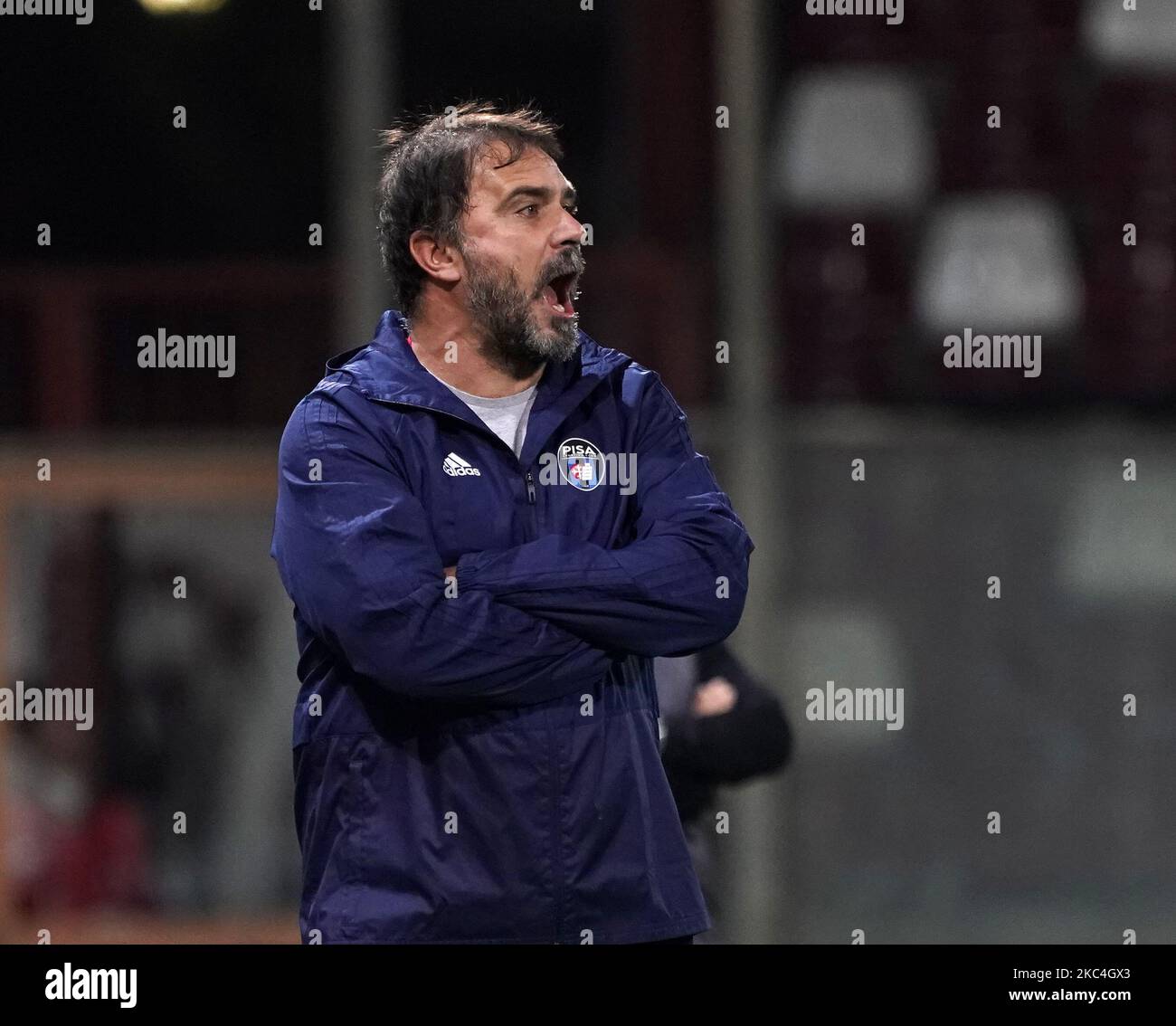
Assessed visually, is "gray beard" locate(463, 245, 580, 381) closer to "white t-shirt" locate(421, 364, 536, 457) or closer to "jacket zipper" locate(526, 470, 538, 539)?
"white t-shirt" locate(421, 364, 536, 457)

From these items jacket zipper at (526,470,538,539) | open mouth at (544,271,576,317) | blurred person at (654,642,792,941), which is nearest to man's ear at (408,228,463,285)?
open mouth at (544,271,576,317)

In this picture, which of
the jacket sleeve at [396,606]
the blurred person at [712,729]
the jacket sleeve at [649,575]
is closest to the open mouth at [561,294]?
the jacket sleeve at [649,575]

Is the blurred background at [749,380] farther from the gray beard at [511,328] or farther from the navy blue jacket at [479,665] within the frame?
the navy blue jacket at [479,665]

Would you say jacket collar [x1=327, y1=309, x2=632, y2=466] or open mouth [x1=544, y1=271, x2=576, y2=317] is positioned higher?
open mouth [x1=544, y1=271, x2=576, y2=317]

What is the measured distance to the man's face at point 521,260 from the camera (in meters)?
3.10

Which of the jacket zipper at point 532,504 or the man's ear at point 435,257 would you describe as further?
the man's ear at point 435,257

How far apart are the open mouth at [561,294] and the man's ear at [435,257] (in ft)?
0.53

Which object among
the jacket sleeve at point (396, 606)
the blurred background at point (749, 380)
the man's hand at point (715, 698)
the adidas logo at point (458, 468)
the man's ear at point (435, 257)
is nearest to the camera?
the jacket sleeve at point (396, 606)

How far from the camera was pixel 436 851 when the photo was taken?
291 centimetres

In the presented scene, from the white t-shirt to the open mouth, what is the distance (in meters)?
0.15

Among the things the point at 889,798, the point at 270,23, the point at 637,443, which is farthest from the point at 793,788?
the point at 637,443

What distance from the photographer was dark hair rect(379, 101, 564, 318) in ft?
10.5

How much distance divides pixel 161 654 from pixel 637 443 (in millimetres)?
3730
